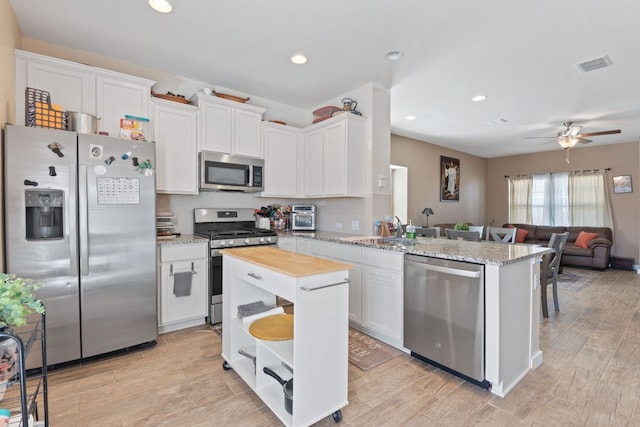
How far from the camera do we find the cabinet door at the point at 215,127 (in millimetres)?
3371

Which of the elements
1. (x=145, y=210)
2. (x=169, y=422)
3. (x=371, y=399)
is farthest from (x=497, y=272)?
(x=145, y=210)

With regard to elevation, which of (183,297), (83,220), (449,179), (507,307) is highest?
(449,179)

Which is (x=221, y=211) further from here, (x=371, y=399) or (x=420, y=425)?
(x=420, y=425)

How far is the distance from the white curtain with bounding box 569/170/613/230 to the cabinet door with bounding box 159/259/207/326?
8.29 m

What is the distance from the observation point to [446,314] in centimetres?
222

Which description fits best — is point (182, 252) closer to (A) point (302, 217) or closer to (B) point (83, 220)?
(B) point (83, 220)

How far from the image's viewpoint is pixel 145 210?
2584 mm

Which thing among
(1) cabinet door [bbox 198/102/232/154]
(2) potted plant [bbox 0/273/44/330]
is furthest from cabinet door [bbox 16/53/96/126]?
(2) potted plant [bbox 0/273/44/330]

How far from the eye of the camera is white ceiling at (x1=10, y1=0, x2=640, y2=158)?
229cm

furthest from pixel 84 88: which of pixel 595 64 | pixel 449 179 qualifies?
pixel 449 179

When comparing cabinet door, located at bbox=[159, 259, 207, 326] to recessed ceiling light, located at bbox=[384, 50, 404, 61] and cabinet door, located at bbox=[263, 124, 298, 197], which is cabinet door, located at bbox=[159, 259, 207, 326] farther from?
recessed ceiling light, located at bbox=[384, 50, 404, 61]

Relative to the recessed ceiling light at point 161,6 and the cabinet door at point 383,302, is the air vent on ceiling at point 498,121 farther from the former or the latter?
the recessed ceiling light at point 161,6

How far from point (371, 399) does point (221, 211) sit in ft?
9.05

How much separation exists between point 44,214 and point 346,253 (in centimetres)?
249
